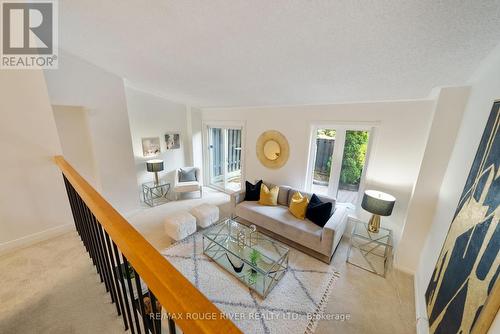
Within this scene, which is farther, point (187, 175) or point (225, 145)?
point (225, 145)

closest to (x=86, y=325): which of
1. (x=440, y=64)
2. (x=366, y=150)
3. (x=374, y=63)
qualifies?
(x=374, y=63)

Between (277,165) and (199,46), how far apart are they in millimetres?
2501

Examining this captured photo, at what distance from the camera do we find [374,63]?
5.41ft

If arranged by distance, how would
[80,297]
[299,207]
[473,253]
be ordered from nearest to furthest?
[473,253]
[80,297]
[299,207]

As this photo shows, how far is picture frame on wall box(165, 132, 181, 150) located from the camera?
4578 millimetres

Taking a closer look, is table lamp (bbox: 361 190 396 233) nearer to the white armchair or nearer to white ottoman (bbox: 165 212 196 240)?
white ottoman (bbox: 165 212 196 240)

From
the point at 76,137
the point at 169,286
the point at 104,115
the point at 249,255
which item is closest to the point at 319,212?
the point at 249,255

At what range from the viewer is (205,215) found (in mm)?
3217

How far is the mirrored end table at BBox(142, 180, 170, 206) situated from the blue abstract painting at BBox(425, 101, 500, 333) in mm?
4582

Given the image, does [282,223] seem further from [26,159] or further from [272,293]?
[26,159]

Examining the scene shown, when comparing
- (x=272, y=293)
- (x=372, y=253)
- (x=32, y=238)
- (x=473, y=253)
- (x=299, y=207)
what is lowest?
(x=272, y=293)

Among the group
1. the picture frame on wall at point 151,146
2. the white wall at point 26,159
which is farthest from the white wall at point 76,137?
the white wall at point 26,159

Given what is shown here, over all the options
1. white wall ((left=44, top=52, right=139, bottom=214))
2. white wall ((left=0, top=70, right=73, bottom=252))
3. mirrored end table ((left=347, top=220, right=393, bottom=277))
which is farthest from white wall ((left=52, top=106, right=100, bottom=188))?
mirrored end table ((left=347, top=220, right=393, bottom=277))

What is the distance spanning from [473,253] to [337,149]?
7.26ft
